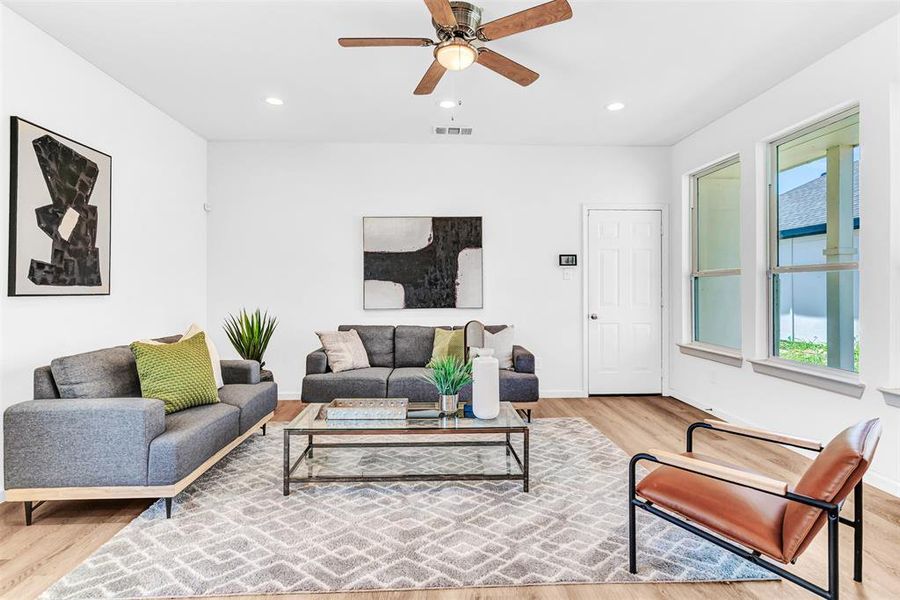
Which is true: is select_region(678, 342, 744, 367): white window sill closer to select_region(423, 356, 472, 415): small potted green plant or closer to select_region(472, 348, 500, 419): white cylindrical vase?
select_region(472, 348, 500, 419): white cylindrical vase

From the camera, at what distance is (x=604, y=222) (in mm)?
5234

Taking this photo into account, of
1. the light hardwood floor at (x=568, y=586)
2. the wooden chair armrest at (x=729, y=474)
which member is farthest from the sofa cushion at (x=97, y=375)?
the wooden chair armrest at (x=729, y=474)

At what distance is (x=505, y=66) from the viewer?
8.68ft

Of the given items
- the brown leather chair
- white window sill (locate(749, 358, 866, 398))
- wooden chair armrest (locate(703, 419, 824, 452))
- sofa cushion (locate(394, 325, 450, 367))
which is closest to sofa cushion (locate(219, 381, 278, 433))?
sofa cushion (locate(394, 325, 450, 367))

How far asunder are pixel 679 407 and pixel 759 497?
3.12 metres

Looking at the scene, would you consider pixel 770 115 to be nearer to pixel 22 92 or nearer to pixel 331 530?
pixel 331 530

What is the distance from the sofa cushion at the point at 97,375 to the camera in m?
2.51

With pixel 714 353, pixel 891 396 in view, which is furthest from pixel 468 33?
pixel 714 353

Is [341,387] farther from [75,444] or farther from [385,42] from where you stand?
[385,42]

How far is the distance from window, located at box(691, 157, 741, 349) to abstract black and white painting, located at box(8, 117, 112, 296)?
5073 millimetres

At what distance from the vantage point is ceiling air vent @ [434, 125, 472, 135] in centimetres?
456

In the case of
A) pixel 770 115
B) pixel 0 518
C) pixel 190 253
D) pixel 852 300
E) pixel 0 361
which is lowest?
pixel 0 518

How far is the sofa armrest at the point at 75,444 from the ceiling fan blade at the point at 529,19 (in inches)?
98.8

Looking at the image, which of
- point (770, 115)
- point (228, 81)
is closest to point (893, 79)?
point (770, 115)
